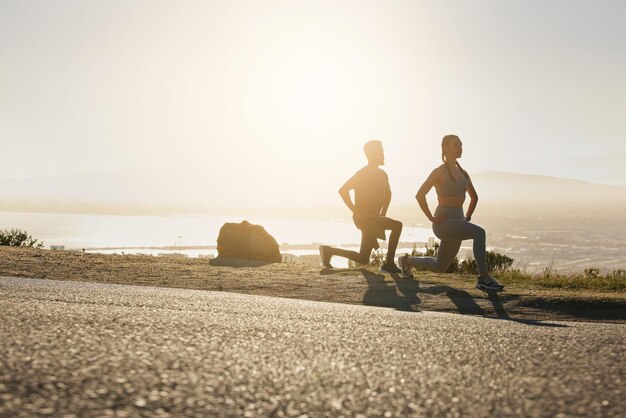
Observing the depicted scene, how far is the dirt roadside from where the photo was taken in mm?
7309

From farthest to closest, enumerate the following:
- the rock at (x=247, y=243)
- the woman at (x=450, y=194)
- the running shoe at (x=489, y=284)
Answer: the rock at (x=247, y=243)
the woman at (x=450, y=194)
the running shoe at (x=489, y=284)

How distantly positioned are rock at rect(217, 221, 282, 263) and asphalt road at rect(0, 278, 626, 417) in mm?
10980

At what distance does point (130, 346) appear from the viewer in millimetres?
2760

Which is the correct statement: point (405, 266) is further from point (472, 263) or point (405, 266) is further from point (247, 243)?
point (247, 243)

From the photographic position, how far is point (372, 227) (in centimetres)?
1186

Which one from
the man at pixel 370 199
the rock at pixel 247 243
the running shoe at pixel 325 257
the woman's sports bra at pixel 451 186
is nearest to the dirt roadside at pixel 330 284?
the running shoe at pixel 325 257

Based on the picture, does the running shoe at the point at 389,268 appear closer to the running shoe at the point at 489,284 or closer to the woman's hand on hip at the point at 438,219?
the woman's hand on hip at the point at 438,219

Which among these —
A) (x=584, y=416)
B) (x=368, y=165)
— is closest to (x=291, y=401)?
(x=584, y=416)

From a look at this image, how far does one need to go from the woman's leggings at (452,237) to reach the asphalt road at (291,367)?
516 centimetres

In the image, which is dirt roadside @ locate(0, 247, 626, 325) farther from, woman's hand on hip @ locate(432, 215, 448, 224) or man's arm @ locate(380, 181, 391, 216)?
man's arm @ locate(380, 181, 391, 216)

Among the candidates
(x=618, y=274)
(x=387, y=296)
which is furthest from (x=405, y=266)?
(x=618, y=274)

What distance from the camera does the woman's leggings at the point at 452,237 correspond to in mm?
9031

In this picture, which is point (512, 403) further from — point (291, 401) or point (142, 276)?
point (142, 276)

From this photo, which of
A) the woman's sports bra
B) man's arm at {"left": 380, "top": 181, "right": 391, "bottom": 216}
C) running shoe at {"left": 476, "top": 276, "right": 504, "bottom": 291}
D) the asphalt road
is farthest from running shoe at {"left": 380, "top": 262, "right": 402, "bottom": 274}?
the asphalt road
